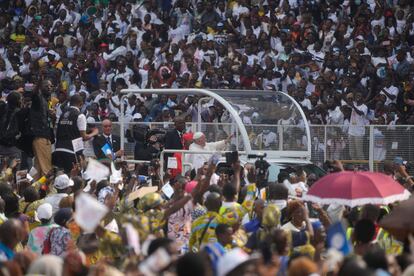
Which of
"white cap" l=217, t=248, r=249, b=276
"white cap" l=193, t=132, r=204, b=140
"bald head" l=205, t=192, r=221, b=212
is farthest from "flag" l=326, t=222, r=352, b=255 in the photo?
"white cap" l=193, t=132, r=204, b=140

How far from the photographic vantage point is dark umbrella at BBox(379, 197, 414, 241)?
11148 millimetres

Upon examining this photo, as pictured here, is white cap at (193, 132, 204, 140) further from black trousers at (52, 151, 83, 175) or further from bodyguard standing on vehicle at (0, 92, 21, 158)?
bodyguard standing on vehicle at (0, 92, 21, 158)

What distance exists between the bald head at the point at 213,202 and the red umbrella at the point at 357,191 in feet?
2.72

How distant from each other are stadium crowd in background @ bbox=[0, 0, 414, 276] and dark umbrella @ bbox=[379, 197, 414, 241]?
121mm

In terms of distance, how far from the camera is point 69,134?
18562 mm

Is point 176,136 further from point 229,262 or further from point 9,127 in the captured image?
point 229,262

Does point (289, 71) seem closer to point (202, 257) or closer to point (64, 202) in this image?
point (64, 202)

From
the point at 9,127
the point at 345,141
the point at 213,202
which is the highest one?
the point at 9,127

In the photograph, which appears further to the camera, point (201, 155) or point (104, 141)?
point (104, 141)

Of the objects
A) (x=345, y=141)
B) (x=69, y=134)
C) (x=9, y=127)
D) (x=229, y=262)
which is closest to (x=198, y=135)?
(x=69, y=134)

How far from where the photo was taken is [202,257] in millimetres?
8766

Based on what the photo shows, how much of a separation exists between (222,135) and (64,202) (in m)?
7.68

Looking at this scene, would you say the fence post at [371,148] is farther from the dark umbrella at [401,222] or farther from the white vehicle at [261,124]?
the dark umbrella at [401,222]

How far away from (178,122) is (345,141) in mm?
2906
